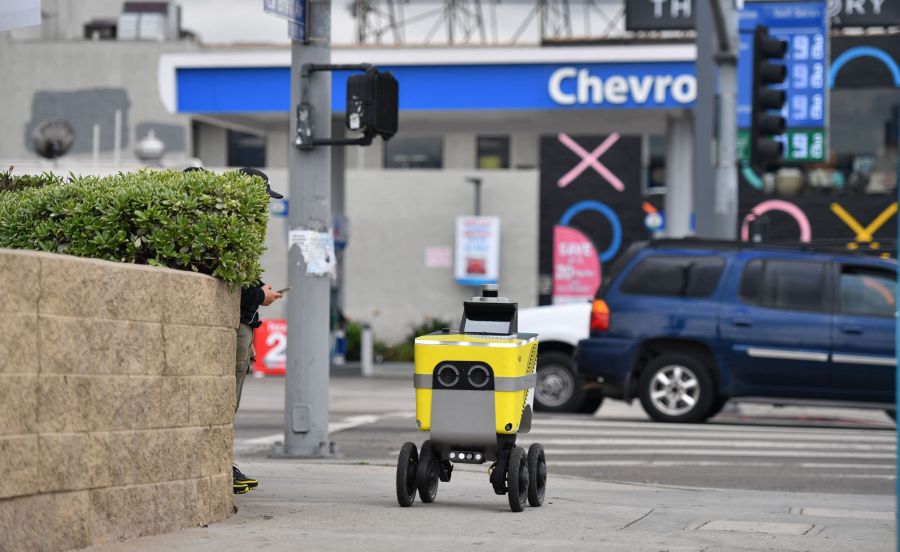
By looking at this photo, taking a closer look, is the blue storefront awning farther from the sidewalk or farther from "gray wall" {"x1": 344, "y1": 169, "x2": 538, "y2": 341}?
the sidewalk

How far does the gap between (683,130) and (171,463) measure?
72.3 feet

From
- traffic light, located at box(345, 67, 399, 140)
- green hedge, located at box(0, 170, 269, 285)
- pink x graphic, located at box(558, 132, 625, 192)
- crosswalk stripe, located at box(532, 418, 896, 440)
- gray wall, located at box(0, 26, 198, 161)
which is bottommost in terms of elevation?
crosswalk stripe, located at box(532, 418, 896, 440)

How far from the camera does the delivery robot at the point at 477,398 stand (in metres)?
8.28

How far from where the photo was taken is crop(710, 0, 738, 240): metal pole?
19.9m

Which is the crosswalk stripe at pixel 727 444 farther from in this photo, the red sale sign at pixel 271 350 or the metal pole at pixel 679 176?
the red sale sign at pixel 271 350

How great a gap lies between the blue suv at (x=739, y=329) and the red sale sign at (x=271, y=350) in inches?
464

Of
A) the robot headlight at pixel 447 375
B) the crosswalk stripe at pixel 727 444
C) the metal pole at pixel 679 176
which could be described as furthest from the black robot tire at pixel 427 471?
the metal pole at pixel 679 176

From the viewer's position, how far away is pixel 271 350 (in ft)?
92.3

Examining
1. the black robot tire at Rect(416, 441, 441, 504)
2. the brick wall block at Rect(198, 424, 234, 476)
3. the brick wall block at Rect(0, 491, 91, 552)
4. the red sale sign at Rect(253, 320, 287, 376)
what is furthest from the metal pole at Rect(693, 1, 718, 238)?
the brick wall block at Rect(0, 491, 91, 552)

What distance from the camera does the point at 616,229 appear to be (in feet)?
134

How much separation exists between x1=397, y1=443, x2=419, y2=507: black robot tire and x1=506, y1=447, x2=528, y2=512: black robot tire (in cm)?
51

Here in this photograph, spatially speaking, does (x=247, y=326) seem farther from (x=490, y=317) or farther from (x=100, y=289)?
→ (x=100, y=289)

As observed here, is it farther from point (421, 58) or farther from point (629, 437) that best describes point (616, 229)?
point (629, 437)

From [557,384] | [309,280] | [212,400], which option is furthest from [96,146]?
[212,400]
